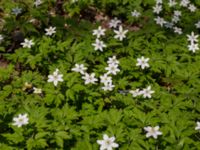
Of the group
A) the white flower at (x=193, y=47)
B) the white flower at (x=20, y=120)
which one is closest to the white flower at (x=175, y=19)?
the white flower at (x=193, y=47)

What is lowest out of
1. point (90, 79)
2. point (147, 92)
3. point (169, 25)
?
point (147, 92)

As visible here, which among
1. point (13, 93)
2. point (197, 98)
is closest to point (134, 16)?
point (197, 98)

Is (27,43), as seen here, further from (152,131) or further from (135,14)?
(152,131)

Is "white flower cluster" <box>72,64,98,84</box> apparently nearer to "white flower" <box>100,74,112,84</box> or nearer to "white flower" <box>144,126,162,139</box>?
"white flower" <box>100,74,112,84</box>

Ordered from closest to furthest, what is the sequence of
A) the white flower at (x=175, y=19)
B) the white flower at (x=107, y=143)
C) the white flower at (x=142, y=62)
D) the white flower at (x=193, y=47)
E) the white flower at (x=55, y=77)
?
the white flower at (x=107, y=143)
the white flower at (x=55, y=77)
the white flower at (x=142, y=62)
the white flower at (x=193, y=47)
the white flower at (x=175, y=19)

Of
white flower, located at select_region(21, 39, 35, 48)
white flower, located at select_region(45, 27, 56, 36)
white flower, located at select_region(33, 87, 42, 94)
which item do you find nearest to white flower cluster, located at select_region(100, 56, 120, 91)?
white flower, located at select_region(33, 87, 42, 94)

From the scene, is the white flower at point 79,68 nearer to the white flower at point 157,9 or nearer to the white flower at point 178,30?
the white flower at point 178,30

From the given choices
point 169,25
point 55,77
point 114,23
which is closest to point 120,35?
point 114,23
